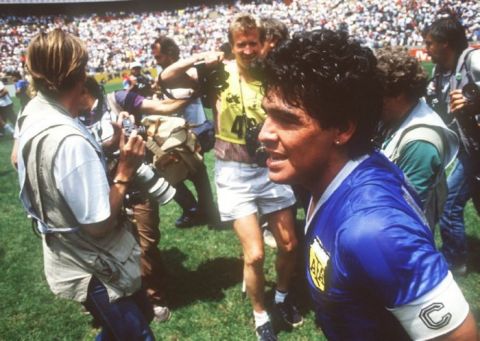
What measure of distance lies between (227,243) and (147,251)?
5.28 ft

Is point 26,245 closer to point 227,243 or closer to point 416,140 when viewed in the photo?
point 227,243

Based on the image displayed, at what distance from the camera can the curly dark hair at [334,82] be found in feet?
4.77

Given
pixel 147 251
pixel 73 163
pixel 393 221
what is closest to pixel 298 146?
pixel 393 221

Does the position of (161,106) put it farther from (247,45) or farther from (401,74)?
(401,74)

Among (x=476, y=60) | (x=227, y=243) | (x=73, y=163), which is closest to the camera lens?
(x=73, y=163)

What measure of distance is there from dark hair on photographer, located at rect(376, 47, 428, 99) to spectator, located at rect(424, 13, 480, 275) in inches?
52.6

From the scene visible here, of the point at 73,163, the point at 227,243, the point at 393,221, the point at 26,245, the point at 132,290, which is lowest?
the point at 26,245

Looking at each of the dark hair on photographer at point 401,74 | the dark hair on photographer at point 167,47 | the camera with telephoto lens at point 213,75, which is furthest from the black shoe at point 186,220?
the dark hair on photographer at point 401,74

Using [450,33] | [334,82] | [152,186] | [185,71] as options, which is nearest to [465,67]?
[450,33]

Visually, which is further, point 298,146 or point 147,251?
point 147,251

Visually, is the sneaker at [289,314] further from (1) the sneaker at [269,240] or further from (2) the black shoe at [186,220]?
(2) the black shoe at [186,220]

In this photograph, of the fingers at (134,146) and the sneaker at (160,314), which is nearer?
the fingers at (134,146)

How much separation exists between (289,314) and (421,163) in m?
2.01

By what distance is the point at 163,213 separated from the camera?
6.24 meters
